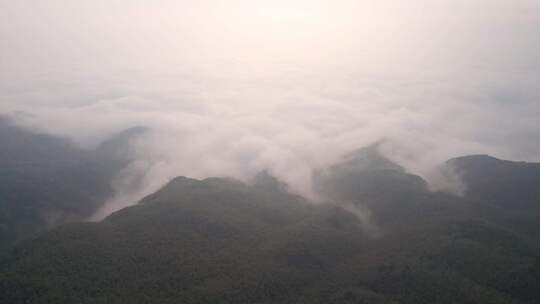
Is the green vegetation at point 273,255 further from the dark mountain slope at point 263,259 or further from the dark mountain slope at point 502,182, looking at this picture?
the dark mountain slope at point 502,182

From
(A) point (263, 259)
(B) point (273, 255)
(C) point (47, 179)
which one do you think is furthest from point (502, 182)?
(C) point (47, 179)

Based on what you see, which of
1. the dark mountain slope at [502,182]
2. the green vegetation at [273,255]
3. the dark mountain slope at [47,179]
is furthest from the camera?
the dark mountain slope at [47,179]

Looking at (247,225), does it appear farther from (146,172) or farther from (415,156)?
(415,156)

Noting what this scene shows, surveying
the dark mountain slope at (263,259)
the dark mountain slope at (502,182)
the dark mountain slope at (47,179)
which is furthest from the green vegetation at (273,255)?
the dark mountain slope at (47,179)

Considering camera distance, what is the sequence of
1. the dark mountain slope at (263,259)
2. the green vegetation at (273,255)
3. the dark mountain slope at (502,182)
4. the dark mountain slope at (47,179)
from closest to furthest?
the dark mountain slope at (263,259) < the green vegetation at (273,255) < the dark mountain slope at (502,182) < the dark mountain slope at (47,179)

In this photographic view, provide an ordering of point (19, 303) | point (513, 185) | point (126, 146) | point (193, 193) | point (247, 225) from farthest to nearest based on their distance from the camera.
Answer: point (126, 146) < point (513, 185) < point (193, 193) < point (247, 225) < point (19, 303)

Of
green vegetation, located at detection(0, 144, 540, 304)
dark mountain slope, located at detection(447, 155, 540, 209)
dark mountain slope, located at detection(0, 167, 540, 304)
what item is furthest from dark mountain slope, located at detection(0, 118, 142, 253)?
dark mountain slope, located at detection(447, 155, 540, 209)

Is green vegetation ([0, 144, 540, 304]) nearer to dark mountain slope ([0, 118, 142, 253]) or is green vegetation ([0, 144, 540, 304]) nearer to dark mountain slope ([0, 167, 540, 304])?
dark mountain slope ([0, 167, 540, 304])

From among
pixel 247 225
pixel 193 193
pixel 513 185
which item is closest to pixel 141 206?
pixel 193 193

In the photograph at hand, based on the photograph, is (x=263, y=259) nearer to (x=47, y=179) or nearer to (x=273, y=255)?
(x=273, y=255)

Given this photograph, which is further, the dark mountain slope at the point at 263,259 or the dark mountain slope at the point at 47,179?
the dark mountain slope at the point at 47,179

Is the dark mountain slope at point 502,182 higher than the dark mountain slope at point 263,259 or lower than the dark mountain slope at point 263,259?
higher
